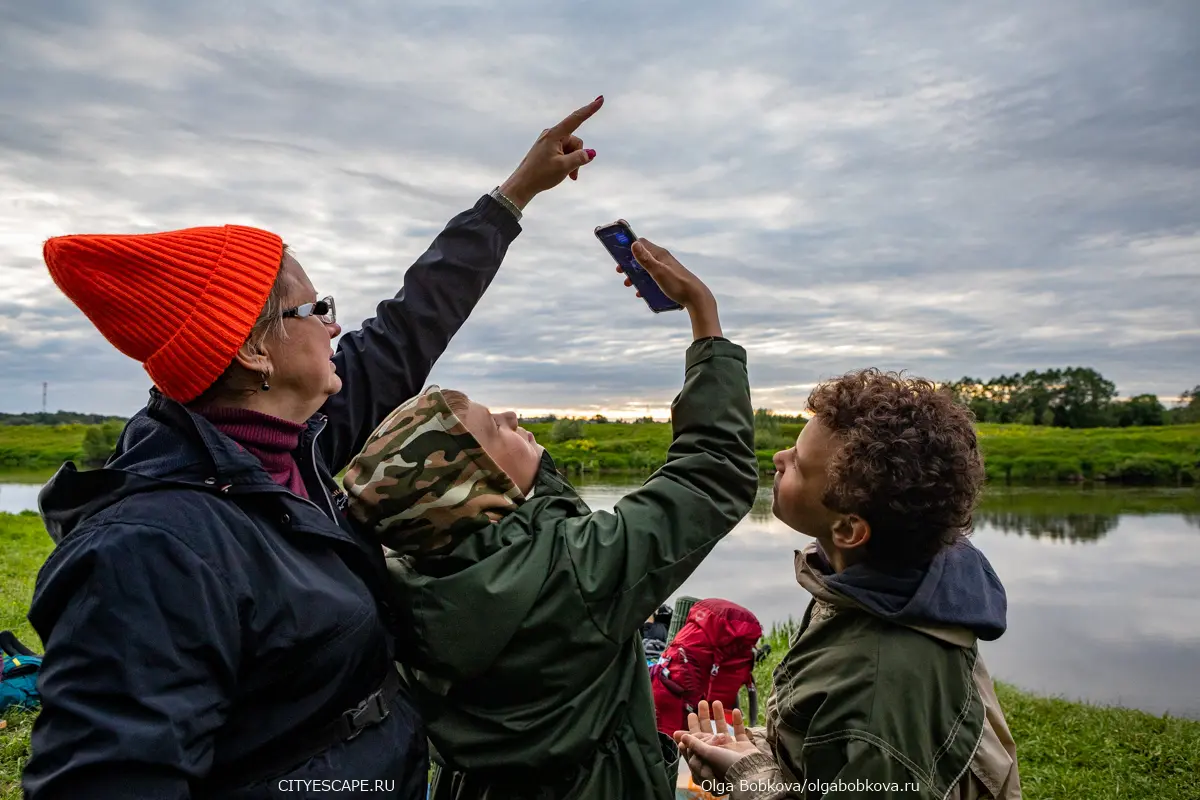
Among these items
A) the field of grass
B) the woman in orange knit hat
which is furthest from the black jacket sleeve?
the field of grass

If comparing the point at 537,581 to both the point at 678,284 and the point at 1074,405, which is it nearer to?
the point at 678,284

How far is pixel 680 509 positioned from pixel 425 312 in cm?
128

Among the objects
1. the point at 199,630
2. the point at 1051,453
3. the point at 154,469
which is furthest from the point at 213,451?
the point at 1051,453

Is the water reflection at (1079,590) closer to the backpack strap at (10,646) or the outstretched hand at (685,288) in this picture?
the backpack strap at (10,646)

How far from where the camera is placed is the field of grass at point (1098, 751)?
17.5 ft

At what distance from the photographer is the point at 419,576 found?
1850 mm

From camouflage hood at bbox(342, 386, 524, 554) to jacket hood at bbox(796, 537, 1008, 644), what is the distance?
106cm

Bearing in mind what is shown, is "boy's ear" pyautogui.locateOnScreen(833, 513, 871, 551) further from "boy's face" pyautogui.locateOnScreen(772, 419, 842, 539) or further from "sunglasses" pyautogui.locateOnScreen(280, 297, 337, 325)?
"sunglasses" pyautogui.locateOnScreen(280, 297, 337, 325)

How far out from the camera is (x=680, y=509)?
1866 millimetres

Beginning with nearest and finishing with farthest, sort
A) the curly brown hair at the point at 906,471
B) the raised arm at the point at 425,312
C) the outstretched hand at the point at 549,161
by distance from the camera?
1. the curly brown hair at the point at 906,471
2. the raised arm at the point at 425,312
3. the outstretched hand at the point at 549,161

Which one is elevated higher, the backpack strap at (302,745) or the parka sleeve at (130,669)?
the parka sleeve at (130,669)

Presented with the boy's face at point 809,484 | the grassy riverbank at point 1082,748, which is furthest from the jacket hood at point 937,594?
the grassy riverbank at point 1082,748

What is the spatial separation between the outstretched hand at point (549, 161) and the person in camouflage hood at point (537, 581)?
3.97 ft

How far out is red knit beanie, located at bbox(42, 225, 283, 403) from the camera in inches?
70.0
